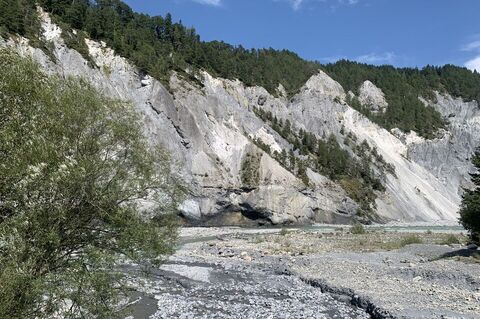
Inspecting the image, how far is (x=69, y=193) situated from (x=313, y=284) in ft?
64.5

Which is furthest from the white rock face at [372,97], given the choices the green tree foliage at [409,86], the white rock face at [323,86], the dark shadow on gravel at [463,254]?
the dark shadow on gravel at [463,254]

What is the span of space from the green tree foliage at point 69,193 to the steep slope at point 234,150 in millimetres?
42346

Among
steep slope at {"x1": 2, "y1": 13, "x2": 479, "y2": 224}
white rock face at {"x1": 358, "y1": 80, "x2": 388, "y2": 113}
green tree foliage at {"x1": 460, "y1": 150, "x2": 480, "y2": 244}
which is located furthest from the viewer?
white rock face at {"x1": 358, "y1": 80, "x2": 388, "y2": 113}

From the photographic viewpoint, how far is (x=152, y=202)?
14.8 metres

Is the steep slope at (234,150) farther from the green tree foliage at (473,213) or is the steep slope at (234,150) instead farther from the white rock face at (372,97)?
the white rock face at (372,97)

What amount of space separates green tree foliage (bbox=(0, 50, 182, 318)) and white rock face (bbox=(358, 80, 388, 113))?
13917 centimetres

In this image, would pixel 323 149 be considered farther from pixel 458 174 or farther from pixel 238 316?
pixel 238 316

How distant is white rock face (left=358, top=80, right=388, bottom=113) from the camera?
146 metres

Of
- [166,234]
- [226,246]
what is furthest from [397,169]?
[166,234]

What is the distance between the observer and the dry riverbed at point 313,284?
2039cm

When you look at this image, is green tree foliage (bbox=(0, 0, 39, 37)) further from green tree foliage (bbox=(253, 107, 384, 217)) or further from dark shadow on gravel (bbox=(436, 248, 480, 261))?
dark shadow on gravel (bbox=(436, 248, 480, 261))

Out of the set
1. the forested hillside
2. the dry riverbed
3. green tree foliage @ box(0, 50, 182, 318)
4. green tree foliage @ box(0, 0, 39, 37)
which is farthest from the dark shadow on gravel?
green tree foliage @ box(0, 0, 39, 37)

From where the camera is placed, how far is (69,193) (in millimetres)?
10594

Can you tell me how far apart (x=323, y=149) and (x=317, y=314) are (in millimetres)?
78968
